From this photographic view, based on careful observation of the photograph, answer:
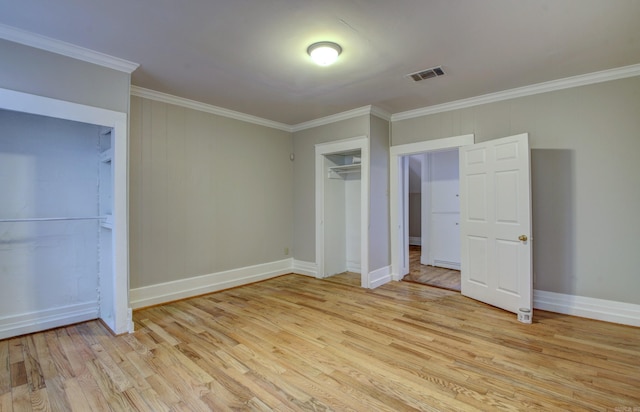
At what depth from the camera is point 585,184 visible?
3.38 meters

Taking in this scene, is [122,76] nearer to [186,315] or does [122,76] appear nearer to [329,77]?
[329,77]

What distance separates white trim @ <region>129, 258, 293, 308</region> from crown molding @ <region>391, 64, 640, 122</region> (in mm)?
3322

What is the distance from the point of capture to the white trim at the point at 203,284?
371 centimetres

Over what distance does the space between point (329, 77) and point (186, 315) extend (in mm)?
3146

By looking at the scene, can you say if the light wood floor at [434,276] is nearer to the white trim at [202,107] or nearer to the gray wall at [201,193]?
the gray wall at [201,193]

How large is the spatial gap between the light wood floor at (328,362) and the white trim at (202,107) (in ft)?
8.57

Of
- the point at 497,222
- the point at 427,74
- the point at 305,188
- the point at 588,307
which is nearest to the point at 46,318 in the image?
the point at 305,188

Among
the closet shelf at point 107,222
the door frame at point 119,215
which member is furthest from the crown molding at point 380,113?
the closet shelf at point 107,222

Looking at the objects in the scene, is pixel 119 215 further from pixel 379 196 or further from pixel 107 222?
pixel 379 196

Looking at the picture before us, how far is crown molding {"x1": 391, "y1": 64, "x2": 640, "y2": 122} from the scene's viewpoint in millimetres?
3180

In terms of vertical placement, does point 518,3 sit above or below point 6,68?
above

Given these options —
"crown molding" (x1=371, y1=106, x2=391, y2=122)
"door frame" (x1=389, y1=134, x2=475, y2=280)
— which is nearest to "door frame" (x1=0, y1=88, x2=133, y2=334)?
"crown molding" (x1=371, y1=106, x2=391, y2=122)

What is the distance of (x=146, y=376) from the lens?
224 cm

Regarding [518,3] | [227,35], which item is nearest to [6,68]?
[227,35]
